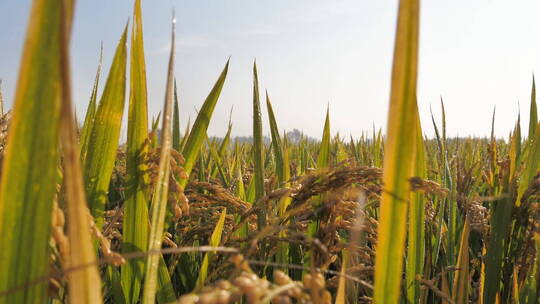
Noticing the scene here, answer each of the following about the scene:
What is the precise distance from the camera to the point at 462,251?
4.17 ft

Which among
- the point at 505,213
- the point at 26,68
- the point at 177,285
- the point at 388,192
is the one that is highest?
the point at 26,68

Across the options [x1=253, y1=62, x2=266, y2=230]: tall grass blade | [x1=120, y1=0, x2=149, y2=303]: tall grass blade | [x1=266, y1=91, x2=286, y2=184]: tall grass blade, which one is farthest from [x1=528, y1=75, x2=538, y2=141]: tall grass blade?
[x1=120, y1=0, x2=149, y2=303]: tall grass blade

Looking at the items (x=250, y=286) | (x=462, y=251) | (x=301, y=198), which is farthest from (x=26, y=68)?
(x=462, y=251)

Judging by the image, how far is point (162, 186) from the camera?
2.37ft

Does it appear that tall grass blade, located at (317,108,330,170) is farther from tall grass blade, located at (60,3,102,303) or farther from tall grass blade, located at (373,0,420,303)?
tall grass blade, located at (60,3,102,303)

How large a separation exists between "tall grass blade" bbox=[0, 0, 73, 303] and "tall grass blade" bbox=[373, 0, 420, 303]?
39cm

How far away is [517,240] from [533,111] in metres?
0.61

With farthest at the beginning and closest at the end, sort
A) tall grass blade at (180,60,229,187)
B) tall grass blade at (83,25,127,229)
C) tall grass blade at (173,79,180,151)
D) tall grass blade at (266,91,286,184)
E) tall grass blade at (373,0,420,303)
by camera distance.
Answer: tall grass blade at (173,79,180,151), tall grass blade at (266,91,286,184), tall grass blade at (180,60,229,187), tall grass blade at (83,25,127,229), tall grass blade at (373,0,420,303)

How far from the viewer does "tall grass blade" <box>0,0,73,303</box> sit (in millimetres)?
441

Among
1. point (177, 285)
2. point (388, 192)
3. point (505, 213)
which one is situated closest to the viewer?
point (388, 192)

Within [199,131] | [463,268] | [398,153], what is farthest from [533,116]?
[398,153]

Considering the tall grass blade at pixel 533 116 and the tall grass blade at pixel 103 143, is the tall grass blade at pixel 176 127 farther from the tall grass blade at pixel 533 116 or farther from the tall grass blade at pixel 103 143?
the tall grass blade at pixel 533 116

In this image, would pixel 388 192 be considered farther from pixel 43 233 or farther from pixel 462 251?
pixel 462 251

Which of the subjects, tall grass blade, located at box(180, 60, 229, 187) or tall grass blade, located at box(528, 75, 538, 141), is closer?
tall grass blade, located at box(180, 60, 229, 187)
